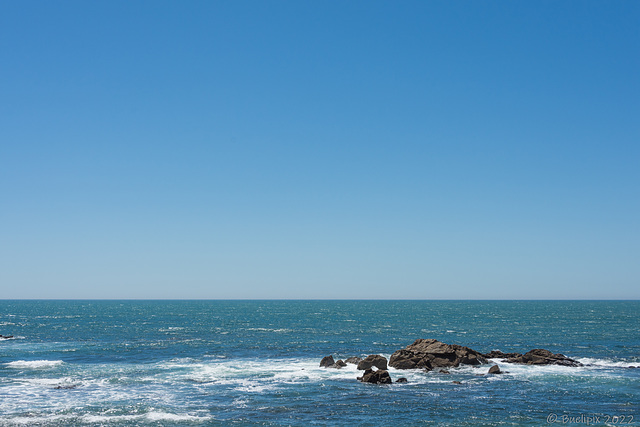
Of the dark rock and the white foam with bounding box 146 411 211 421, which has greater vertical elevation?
the white foam with bounding box 146 411 211 421

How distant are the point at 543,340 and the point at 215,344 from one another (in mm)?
56644

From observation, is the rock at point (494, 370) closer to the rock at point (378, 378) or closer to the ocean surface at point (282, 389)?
the ocean surface at point (282, 389)

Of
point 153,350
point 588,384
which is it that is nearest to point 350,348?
point 153,350

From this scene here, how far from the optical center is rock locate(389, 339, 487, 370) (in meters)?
55.4

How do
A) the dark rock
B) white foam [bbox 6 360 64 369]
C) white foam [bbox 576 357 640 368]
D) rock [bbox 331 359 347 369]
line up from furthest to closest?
the dark rock < white foam [bbox 576 357 640 368] < white foam [bbox 6 360 64 369] < rock [bbox 331 359 347 369]

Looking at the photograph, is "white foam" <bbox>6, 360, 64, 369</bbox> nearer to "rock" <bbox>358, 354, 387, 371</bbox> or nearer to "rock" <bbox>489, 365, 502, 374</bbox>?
"rock" <bbox>358, 354, 387, 371</bbox>

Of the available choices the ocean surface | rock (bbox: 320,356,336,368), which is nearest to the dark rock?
the ocean surface

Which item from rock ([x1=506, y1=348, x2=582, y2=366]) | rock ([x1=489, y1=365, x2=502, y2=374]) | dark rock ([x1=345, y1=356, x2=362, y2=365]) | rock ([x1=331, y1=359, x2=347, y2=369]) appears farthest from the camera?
dark rock ([x1=345, y1=356, x2=362, y2=365])

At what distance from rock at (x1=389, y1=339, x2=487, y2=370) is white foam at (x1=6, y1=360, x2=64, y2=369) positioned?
40278 mm

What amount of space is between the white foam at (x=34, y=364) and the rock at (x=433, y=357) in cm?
4028

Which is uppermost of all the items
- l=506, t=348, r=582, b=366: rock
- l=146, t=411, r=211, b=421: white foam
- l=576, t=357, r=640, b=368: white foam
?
l=146, t=411, r=211, b=421: white foam

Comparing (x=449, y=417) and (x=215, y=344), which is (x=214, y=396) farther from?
(x=215, y=344)

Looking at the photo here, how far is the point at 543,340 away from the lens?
84750 millimetres

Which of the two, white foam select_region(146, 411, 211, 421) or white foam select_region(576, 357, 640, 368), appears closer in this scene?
white foam select_region(146, 411, 211, 421)
